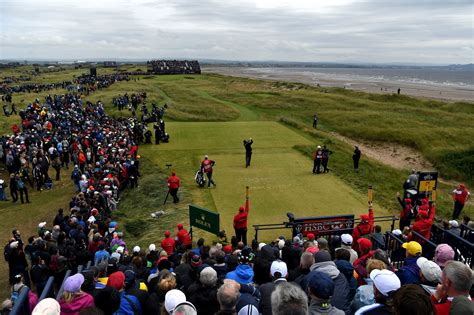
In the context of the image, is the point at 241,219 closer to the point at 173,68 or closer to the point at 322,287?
the point at 322,287

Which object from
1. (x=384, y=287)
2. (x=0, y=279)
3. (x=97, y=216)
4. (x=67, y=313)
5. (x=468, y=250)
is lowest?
(x=0, y=279)

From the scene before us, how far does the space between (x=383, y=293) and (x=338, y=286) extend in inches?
58.1

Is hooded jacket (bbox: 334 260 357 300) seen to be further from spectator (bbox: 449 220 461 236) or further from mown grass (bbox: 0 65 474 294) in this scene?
mown grass (bbox: 0 65 474 294)

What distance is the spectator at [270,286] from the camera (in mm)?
5962

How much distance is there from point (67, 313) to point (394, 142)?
1284 inches

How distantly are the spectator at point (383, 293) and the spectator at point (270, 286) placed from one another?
47.1 inches

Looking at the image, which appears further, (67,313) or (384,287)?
(67,313)

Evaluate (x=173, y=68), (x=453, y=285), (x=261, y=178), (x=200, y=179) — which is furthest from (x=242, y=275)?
(x=173, y=68)

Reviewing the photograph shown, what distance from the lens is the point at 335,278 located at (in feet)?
21.2

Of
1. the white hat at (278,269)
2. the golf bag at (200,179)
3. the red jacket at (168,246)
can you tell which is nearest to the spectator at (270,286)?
the white hat at (278,269)

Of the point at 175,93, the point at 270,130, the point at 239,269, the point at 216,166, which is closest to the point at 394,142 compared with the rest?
the point at 270,130

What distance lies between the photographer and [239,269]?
6969 millimetres

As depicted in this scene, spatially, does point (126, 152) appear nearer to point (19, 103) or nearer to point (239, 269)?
point (239, 269)

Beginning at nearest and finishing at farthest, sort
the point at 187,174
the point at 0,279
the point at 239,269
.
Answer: the point at 239,269
the point at 0,279
the point at 187,174
